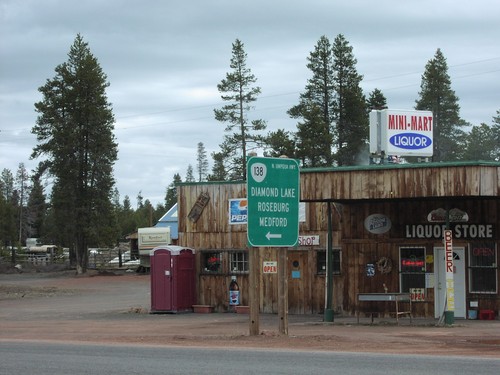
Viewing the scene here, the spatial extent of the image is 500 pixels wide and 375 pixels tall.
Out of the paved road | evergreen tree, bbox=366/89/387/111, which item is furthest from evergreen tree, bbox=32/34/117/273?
the paved road

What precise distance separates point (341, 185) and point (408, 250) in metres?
3.96

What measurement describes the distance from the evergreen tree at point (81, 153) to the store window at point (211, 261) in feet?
119

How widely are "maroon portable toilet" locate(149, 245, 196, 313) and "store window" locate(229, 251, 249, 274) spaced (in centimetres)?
153

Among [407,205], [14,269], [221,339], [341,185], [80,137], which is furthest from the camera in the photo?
[14,269]

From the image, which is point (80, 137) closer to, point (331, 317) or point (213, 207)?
point (213, 207)

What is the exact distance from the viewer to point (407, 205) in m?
25.9

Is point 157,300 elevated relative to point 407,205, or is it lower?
lower

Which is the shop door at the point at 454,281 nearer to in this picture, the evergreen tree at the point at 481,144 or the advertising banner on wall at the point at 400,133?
the advertising banner on wall at the point at 400,133

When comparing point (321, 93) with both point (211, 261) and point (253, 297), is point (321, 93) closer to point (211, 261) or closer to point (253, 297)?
point (211, 261)

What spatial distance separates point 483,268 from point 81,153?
154ft

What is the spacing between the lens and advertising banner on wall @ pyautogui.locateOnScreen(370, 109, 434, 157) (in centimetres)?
2628

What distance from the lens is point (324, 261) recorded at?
28.0m

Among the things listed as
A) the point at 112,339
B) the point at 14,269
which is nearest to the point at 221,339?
the point at 112,339

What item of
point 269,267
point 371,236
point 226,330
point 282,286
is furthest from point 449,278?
point 269,267
